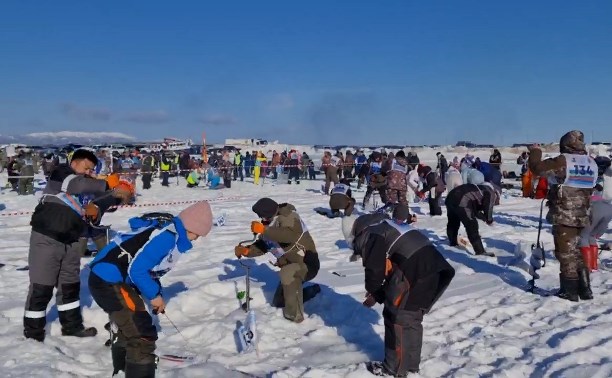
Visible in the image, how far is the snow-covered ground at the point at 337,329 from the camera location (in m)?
4.86

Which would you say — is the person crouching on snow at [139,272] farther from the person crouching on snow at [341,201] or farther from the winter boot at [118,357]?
the person crouching on snow at [341,201]

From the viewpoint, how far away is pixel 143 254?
4141 mm

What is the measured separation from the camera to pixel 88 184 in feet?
18.1

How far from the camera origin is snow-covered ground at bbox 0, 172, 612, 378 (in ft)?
15.9

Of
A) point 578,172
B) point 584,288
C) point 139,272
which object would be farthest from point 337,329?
A: point 578,172

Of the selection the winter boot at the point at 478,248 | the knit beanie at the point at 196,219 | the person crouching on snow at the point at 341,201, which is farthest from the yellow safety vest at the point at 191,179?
the knit beanie at the point at 196,219

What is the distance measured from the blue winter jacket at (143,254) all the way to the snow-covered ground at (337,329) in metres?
1.09

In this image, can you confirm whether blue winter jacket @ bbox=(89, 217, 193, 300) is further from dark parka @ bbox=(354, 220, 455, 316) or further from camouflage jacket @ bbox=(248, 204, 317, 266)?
camouflage jacket @ bbox=(248, 204, 317, 266)

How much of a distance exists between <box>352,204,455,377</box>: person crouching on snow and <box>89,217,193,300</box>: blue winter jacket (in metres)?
1.55

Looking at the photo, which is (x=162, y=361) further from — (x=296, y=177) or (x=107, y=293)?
(x=296, y=177)

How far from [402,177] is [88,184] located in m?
8.04

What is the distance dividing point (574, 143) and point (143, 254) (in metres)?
5.20

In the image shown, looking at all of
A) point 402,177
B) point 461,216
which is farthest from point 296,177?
point 461,216

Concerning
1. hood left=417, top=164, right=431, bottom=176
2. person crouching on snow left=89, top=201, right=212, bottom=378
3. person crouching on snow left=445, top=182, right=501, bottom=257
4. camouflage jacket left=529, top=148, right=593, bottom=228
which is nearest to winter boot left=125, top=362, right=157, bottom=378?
person crouching on snow left=89, top=201, right=212, bottom=378
